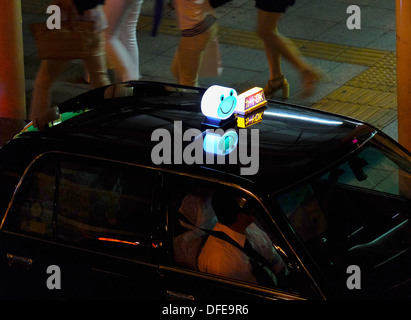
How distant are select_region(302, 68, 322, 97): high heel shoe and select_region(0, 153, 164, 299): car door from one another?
358cm

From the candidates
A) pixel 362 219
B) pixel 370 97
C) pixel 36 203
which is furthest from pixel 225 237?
pixel 370 97

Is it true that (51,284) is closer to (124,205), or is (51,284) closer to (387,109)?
(124,205)

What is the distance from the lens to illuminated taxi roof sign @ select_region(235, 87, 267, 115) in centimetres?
438

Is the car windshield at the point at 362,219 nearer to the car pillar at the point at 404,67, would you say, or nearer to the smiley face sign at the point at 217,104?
the smiley face sign at the point at 217,104

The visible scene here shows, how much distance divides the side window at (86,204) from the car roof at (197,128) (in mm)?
88

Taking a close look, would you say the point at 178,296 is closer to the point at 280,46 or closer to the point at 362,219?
the point at 362,219

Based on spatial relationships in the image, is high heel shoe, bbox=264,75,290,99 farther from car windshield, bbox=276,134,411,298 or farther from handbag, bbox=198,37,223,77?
car windshield, bbox=276,134,411,298

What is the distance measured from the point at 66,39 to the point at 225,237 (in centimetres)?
344

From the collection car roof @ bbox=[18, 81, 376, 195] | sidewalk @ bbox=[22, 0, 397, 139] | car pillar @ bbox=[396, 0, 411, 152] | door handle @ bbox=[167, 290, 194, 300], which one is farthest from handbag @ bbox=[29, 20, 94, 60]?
door handle @ bbox=[167, 290, 194, 300]

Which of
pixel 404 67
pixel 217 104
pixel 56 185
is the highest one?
pixel 404 67

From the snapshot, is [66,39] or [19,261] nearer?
[19,261]

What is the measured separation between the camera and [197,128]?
14.0ft

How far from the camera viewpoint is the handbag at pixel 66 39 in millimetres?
6934

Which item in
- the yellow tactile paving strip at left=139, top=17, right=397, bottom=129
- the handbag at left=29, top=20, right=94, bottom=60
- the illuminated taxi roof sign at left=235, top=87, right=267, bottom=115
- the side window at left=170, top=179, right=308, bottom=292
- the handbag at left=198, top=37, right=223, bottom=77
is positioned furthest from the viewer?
the yellow tactile paving strip at left=139, top=17, right=397, bottom=129
